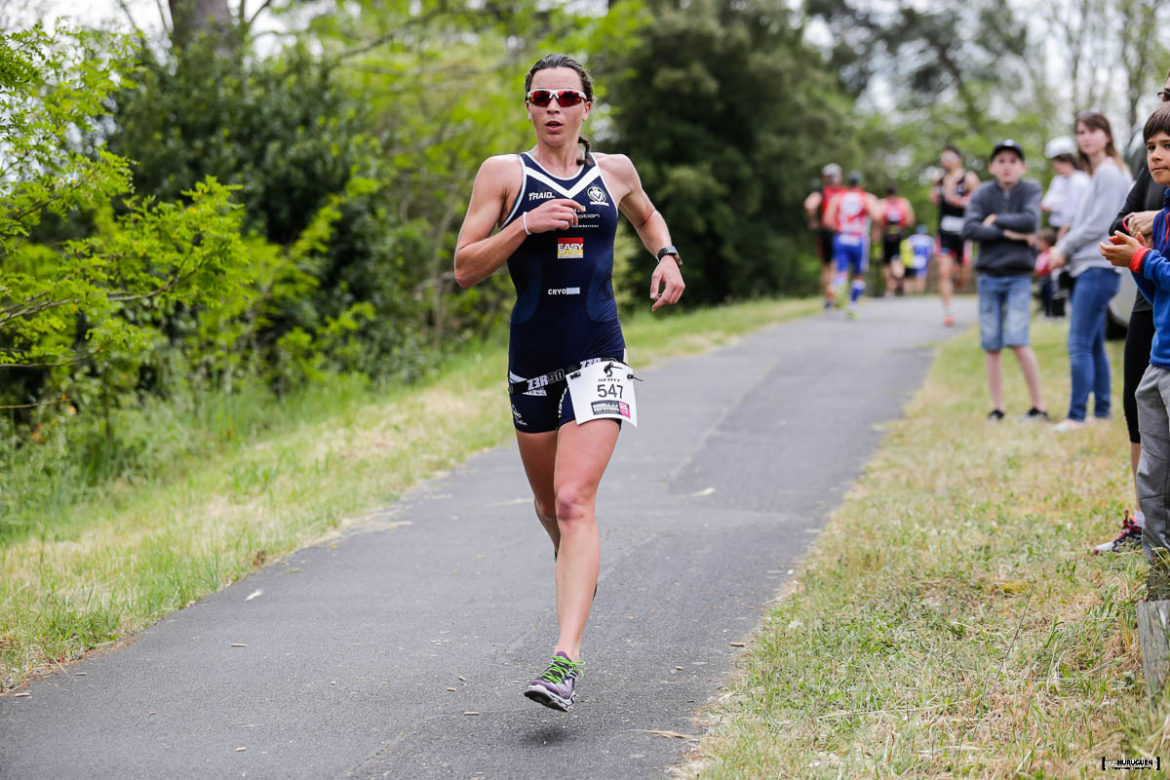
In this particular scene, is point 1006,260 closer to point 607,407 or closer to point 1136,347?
point 1136,347

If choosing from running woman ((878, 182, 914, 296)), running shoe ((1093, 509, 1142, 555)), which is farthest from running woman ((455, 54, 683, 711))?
running woman ((878, 182, 914, 296))

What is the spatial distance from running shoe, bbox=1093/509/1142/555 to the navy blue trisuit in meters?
2.41

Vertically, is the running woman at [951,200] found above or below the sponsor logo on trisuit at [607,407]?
above

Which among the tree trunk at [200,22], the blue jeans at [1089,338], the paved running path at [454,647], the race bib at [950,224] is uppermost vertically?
the tree trunk at [200,22]

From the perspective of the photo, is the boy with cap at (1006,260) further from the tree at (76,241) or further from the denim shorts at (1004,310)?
the tree at (76,241)

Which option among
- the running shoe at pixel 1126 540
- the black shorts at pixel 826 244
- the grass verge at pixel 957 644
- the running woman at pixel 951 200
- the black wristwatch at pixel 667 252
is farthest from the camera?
the black shorts at pixel 826 244

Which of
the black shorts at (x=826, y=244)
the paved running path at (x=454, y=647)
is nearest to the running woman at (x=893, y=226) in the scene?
the black shorts at (x=826, y=244)

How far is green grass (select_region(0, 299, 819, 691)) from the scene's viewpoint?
5.23 meters

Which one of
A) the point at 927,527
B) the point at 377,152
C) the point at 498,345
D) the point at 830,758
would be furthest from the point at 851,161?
the point at 830,758

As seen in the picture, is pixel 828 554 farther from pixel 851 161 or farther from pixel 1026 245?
pixel 851 161

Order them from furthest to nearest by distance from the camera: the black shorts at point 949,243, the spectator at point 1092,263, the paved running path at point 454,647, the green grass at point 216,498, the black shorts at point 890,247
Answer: the black shorts at point 890,247, the black shorts at point 949,243, the spectator at point 1092,263, the green grass at point 216,498, the paved running path at point 454,647

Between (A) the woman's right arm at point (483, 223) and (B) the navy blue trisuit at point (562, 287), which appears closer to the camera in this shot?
(A) the woman's right arm at point (483, 223)

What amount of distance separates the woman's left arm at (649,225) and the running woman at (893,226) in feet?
49.8

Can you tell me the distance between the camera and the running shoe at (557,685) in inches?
145
